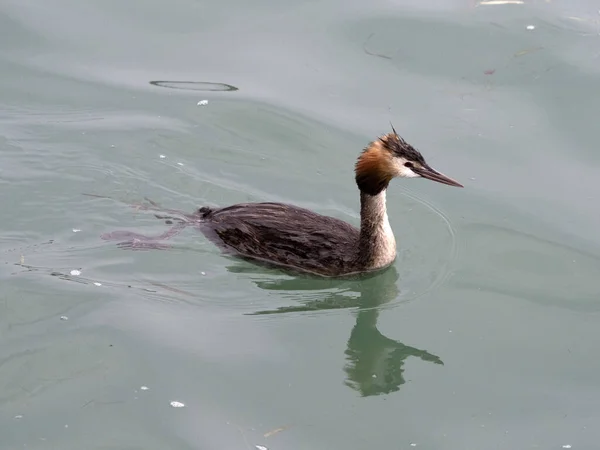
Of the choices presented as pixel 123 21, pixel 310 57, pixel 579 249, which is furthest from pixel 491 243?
pixel 123 21

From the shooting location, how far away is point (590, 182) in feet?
29.8

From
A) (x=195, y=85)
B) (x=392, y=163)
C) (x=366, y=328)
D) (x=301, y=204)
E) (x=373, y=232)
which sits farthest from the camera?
(x=195, y=85)

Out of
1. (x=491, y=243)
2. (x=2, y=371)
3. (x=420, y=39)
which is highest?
(x=420, y=39)

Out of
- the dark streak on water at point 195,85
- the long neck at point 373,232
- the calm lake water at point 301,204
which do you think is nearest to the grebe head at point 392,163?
the long neck at point 373,232

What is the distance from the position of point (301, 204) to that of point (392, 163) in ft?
3.91

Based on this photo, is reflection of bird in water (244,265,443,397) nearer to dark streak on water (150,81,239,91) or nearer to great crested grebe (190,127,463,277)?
great crested grebe (190,127,463,277)

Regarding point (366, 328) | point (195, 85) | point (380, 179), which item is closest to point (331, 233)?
point (380, 179)

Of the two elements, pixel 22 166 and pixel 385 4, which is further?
pixel 385 4

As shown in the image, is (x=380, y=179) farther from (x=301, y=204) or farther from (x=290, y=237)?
(x=301, y=204)

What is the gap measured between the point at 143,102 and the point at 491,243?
11.8ft

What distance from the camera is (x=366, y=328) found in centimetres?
761

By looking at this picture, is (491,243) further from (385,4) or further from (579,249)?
(385,4)

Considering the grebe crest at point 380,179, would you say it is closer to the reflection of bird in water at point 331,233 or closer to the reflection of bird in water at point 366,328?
the reflection of bird in water at point 331,233

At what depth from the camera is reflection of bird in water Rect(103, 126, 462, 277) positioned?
804cm
